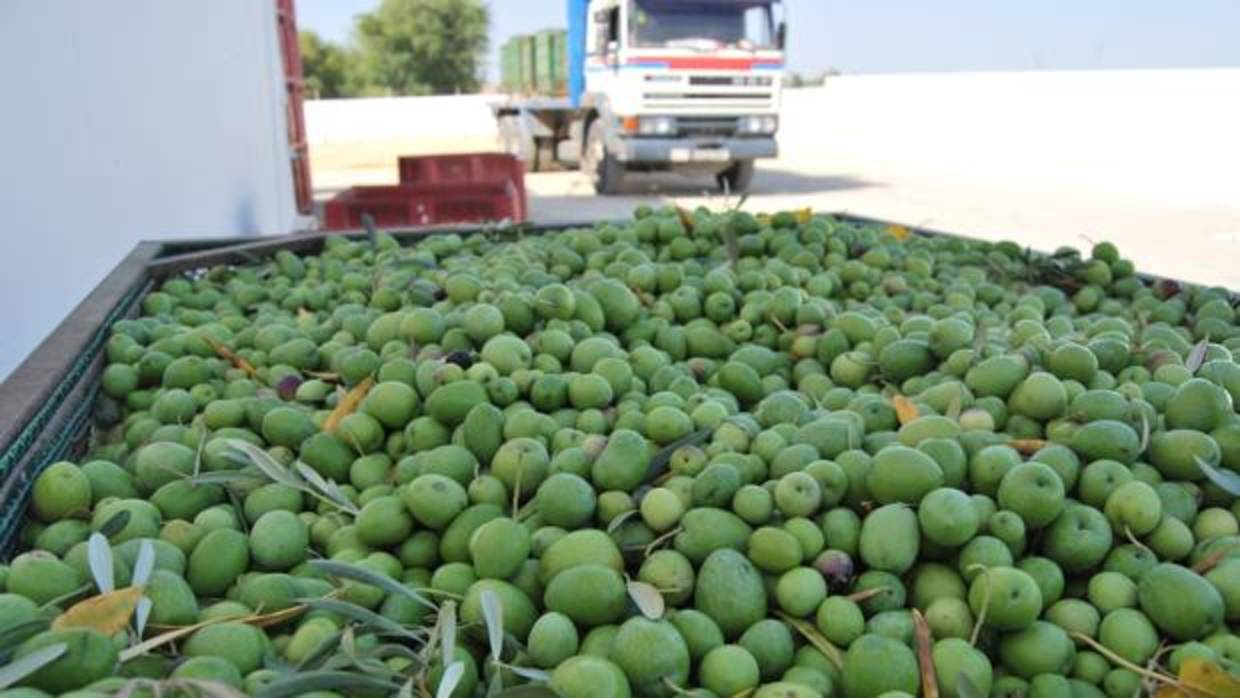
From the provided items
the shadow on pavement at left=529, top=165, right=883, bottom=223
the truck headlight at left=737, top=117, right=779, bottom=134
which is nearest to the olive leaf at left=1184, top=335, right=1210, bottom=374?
the shadow on pavement at left=529, top=165, right=883, bottom=223

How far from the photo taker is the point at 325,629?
54.7 inches

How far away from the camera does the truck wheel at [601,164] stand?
15722 millimetres

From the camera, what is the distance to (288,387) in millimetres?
2357

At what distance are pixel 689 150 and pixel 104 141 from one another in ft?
35.3

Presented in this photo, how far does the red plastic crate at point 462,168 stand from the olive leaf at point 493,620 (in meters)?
8.28

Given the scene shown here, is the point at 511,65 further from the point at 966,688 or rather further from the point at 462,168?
the point at 966,688

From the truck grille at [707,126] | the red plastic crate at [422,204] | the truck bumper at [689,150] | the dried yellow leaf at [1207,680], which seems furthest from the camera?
the truck grille at [707,126]

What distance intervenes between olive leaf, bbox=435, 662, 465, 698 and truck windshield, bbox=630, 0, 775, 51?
43.3 ft

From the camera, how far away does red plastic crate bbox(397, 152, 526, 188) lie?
31.2 ft

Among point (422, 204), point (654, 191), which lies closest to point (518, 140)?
point (654, 191)

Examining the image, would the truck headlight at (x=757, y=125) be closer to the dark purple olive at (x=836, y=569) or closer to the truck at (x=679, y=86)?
the truck at (x=679, y=86)

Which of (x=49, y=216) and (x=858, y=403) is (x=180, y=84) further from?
(x=858, y=403)

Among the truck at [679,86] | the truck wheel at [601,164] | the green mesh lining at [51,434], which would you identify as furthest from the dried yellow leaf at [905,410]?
the truck wheel at [601,164]

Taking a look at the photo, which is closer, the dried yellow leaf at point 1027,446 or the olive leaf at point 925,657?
the olive leaf at point 925,657
